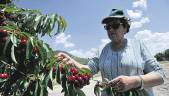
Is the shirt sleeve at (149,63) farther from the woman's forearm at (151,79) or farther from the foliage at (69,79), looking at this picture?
the foliage at (69,79)

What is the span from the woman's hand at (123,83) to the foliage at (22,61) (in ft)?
1.78

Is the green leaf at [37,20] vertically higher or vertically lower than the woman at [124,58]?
higher

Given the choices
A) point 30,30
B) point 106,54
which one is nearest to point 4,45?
point 30,30

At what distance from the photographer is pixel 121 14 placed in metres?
4.69

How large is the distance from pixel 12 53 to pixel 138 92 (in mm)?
1310

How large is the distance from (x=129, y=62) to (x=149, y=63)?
0.23 meters

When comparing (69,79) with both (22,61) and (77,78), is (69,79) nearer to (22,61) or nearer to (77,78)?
(77,78)

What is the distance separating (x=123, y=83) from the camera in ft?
11.7

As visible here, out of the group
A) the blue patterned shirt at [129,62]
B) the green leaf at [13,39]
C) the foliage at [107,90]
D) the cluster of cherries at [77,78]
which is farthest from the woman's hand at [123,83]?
the green leaf at [13,39]

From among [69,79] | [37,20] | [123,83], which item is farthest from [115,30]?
[69,79]

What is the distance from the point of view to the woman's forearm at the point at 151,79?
162 inches

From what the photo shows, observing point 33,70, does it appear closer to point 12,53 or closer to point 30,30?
point 12,53

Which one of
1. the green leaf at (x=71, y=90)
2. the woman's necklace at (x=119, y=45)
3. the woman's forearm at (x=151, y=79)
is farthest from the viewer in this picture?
the woman's necklace at (x=119, y=45)

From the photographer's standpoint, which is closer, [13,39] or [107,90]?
[13,39]
